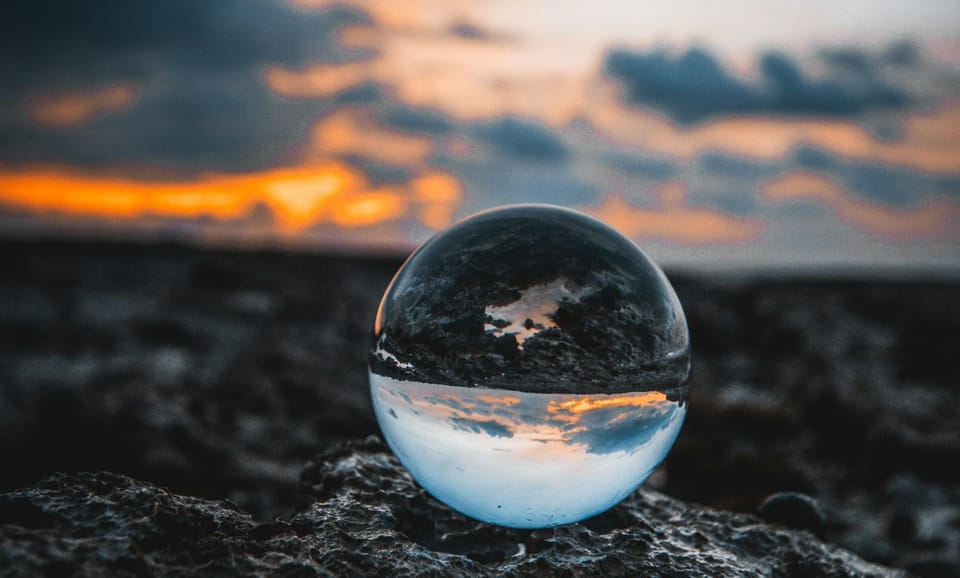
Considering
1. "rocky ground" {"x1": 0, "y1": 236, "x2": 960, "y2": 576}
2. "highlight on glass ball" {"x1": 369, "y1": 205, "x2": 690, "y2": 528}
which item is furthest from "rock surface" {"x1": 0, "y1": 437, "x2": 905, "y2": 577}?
"highlight on glass ball" {"x1": 369, "y1": 205, "x2": 690, "y2": 528}

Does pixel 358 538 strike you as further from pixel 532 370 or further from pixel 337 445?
pixel 337 445

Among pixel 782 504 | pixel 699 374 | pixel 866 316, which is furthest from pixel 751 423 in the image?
pixel 866 316

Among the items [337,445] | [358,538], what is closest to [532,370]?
[358,538]

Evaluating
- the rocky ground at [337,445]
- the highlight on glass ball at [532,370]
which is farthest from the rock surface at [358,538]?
the highlight on glass ball at [532,370]

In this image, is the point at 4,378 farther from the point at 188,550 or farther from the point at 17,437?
the point at 188,550

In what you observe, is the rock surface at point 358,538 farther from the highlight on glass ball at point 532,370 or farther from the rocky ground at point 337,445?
the highlight on glass ball at point 532,370

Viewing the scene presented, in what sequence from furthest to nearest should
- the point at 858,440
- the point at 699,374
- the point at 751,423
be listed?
the point at 699,374, the point at 751,423, the point at 858,440

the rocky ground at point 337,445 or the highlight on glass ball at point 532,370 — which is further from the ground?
the highlight on glass ball at point 532,370
